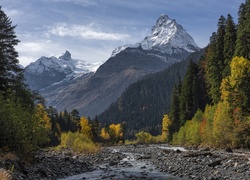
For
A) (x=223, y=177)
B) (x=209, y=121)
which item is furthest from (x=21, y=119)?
(x=209, y=121)

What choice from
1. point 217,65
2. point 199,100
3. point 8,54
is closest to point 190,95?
point 199,100

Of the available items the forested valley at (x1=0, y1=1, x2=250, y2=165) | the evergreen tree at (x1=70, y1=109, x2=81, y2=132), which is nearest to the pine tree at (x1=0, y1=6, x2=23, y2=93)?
the forested valley at (x1=0, y1=1, x2=250, y2=165)

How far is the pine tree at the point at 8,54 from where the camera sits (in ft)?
136

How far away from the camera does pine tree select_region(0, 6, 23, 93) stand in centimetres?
4156

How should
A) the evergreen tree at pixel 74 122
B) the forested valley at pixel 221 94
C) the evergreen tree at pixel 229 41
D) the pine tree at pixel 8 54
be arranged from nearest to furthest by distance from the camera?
the pine tree at pixel 8 54 < the forested valley at pixel 221 94 < the evergreen tree at pixel 229 41 < the evergreen tree at pixel 74 122

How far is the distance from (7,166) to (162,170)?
1624cm

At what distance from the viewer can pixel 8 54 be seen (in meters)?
43.2

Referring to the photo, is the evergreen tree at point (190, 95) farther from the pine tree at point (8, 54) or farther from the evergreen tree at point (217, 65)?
the pine tree at point (8, 54)

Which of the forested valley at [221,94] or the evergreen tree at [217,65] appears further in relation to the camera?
the evergreen tree at [217,65]

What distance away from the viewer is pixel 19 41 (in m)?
43.9

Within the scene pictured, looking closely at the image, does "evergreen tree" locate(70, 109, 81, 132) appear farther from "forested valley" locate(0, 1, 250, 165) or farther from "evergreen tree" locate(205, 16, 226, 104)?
"evergreen tree" locate(205, 16, 226, 104)

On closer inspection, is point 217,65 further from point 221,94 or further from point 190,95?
point 190,95

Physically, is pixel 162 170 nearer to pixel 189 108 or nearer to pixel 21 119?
pixel 21 119

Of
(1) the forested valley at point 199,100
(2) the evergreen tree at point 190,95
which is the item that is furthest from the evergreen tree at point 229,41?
(2) the evergreen tree at point 190,95
